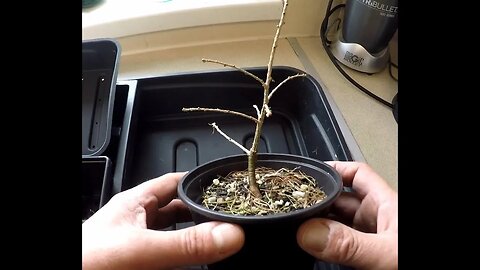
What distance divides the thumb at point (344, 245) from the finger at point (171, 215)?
6.6 inches

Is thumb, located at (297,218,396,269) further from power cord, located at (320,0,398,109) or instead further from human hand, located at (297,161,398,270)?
power cord, located at (320,0,398,109)

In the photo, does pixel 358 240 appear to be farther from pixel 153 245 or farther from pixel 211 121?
pixel 211 121

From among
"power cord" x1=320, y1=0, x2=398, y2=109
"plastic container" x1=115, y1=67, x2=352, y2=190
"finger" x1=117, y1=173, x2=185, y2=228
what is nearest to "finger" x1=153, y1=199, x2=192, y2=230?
"finger" x1=117, y1=173, x2=185, y2=228

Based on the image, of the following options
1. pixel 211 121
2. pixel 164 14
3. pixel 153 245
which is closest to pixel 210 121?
pixel 211 121

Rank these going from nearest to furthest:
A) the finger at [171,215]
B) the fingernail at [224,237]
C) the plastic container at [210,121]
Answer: the fingernail at [224,237] → the finger at [171,215] → the plastic container at [210,121]

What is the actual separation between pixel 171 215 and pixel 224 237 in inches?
6.0

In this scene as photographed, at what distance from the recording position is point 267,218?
1.21 feet

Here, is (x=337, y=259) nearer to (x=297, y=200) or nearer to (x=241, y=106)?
(x=297, y=200)

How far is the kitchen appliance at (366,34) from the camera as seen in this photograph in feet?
2.35

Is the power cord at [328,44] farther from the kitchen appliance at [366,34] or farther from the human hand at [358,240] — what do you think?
the human hand at [358,240]

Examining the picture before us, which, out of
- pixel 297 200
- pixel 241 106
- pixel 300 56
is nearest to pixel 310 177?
pixel 297 200

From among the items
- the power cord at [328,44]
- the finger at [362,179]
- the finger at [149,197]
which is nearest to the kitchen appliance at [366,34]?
the power cord at [328,44]

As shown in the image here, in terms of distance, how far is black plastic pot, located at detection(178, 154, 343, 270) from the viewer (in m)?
0.38
